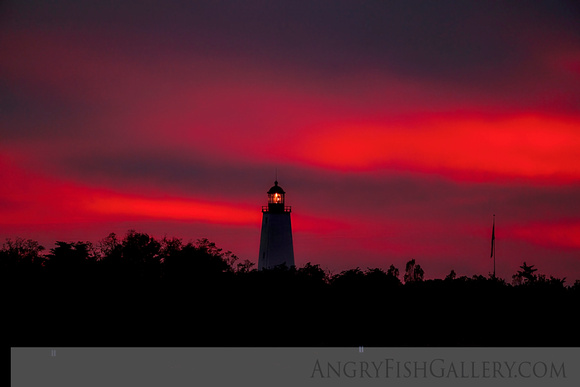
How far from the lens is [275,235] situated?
326 ft

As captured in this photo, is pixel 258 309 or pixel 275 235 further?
pixel 275 235

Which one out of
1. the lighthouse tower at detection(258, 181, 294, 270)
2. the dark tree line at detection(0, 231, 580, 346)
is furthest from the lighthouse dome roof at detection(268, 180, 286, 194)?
the dark tree line at detection(0, 231, 580, 346)

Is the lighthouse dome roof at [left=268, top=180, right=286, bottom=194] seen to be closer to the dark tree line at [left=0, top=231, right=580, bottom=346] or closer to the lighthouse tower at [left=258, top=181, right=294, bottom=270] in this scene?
the lighthouse tower at [left=258, top=181, right=294, bottom=270]

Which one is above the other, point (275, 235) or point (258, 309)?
point (275, 235)

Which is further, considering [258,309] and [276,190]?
[276,190]

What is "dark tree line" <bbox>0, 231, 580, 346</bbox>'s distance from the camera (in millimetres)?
68750

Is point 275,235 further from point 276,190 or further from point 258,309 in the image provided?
point 258,309

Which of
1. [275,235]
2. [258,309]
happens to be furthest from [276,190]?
[258,309]

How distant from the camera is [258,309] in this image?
7262 cm

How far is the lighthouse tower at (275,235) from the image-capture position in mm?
98312

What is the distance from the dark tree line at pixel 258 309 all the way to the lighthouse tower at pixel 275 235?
46.7 ft

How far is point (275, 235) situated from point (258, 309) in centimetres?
2716
